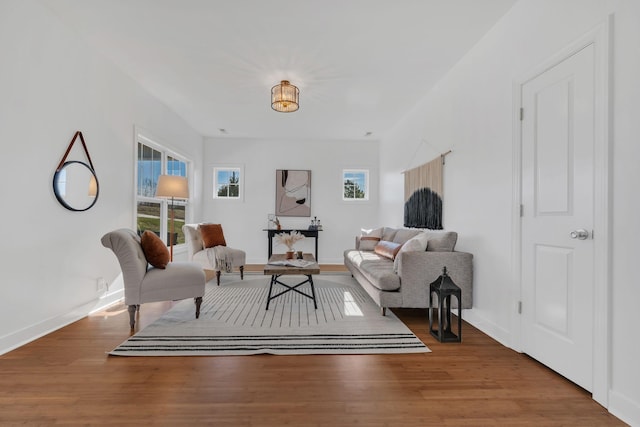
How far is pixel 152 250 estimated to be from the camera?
9.46ft

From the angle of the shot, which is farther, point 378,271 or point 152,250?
point 378,271

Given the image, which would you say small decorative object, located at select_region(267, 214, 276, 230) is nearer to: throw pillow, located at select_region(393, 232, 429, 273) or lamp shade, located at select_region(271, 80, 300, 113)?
lamp shade, located at select_region(271, 80, 300, 113)

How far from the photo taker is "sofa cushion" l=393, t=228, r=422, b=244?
4.04 meters

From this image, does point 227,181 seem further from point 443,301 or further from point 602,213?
point 602,213

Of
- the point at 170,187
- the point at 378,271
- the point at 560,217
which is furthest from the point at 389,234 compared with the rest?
the point at 170,187

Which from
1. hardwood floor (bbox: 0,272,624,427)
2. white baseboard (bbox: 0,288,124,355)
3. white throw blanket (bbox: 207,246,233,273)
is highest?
white throw blanket (bbox: 207,246,233,273)

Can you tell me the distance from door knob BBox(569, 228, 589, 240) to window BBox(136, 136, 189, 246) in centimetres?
410

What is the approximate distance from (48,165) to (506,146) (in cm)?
373

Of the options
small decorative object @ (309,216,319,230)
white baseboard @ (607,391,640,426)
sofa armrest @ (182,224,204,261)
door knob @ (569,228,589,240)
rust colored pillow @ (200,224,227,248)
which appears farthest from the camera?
small decorative object @ (309,216,319,230)

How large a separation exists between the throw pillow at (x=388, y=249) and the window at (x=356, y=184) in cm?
248

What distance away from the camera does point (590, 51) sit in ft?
5.94

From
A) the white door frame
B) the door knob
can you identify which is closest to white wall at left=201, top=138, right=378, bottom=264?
the door knob

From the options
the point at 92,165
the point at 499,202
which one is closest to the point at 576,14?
the point at 499,202

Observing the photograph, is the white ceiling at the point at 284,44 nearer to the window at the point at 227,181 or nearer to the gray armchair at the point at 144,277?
the gray armchair at the point at 144,277
